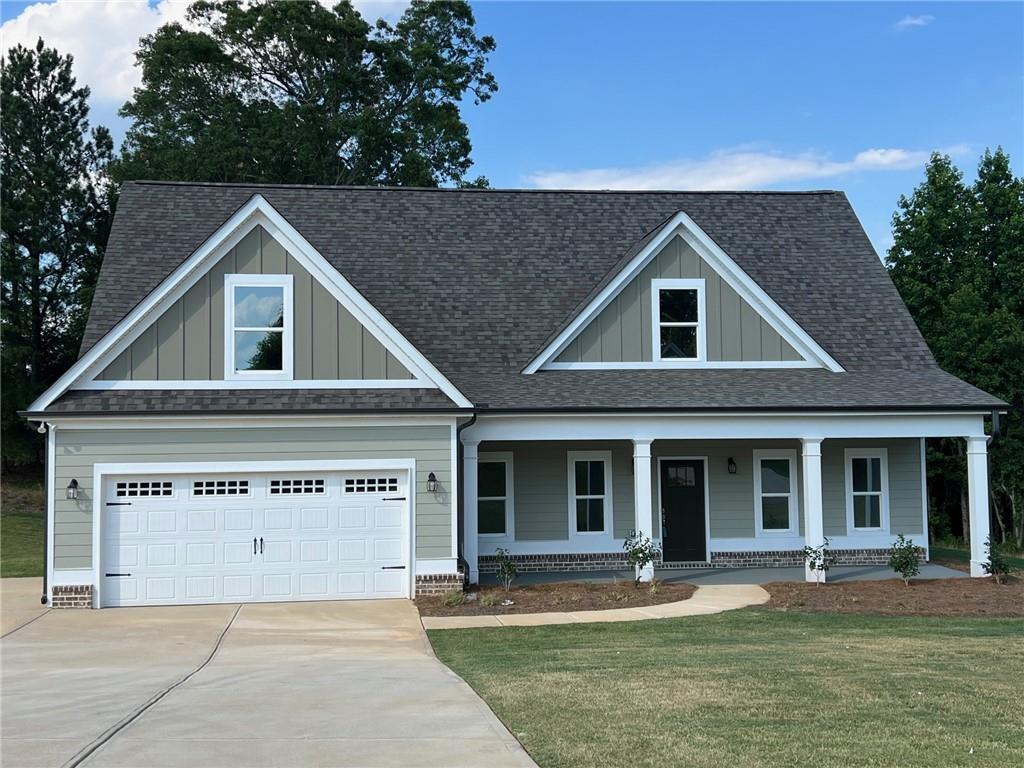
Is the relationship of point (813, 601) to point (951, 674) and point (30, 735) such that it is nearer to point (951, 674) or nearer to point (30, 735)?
point (951, 674)

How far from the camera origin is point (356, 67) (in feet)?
127

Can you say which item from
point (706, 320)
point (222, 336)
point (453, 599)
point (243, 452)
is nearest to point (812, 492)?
point (706, 320)

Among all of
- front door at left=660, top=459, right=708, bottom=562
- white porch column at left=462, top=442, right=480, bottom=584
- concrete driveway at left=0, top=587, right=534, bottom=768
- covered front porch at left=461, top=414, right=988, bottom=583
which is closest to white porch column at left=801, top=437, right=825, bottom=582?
covered front porch at left=461, top=414, right=988, bottom=583

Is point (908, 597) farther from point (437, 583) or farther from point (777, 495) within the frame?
point (437, 583)

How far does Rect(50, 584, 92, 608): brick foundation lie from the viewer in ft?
48.7

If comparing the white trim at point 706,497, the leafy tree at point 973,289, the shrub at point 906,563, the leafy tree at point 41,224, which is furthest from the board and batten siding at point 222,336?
the leafy tree at point 973,289

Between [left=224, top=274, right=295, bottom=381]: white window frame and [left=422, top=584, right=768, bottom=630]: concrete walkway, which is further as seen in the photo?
[left=224, top=274, right=295, bottom=381]: white window frame

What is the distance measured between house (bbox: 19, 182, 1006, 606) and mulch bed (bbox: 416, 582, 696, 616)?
0.78 m

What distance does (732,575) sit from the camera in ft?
58.9

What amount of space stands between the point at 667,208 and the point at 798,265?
313 centimetres

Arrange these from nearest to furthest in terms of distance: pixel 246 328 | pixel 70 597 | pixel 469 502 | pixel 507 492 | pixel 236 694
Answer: pixel 236 694 → pixel 70 597 → pixel 246 328 → pixel 469 502 → pixel 507 492

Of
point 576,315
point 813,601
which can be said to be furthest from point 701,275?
point 813,601

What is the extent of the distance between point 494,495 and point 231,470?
537 centimetres

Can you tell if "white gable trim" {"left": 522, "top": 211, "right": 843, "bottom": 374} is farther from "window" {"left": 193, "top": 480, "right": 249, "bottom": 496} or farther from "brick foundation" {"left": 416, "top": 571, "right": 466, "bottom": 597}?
"window" {"left": 193, "top": 480, "right": 249, "bottom": 496}
